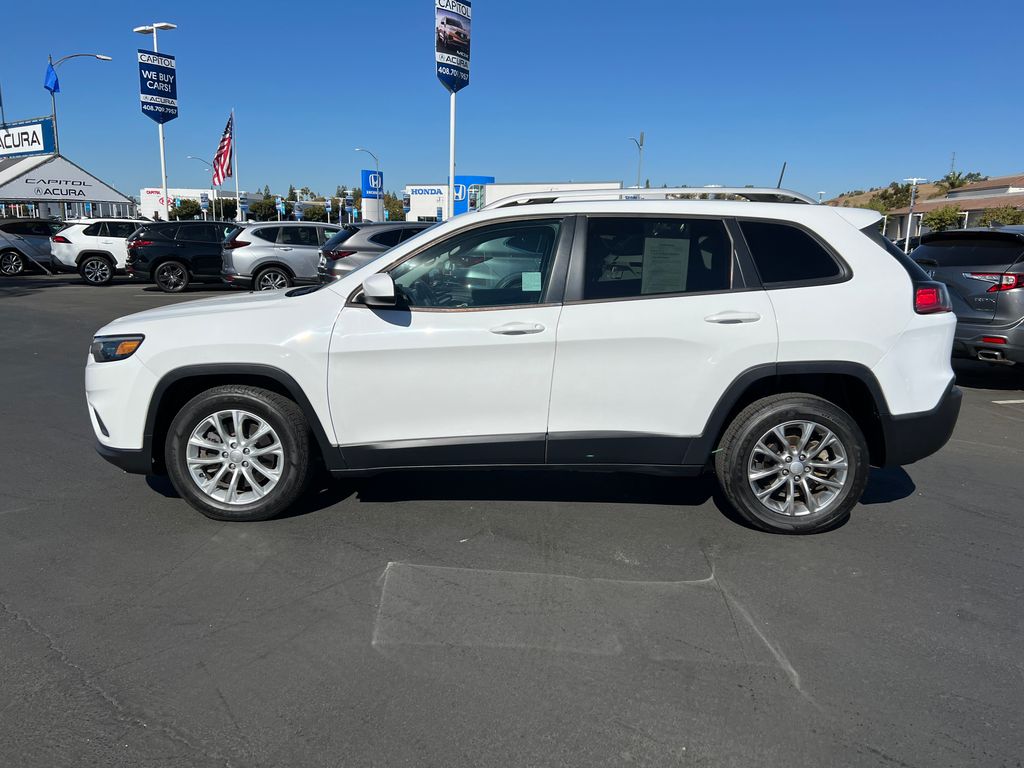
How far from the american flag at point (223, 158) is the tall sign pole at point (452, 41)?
11117mm

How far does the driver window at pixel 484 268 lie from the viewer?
4023mm

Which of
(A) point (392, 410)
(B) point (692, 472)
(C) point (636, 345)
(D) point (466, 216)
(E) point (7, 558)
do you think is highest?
(D) point (466, 216)

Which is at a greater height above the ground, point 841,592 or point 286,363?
point 286,363

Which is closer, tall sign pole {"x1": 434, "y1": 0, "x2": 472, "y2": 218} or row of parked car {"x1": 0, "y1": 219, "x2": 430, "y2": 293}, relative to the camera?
row of parked car {"x1": 0, "y1": 219, "x2": 430, "y2": 293}

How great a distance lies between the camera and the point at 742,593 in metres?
3.50

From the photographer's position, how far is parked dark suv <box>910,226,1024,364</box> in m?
7.52

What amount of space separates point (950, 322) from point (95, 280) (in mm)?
20733

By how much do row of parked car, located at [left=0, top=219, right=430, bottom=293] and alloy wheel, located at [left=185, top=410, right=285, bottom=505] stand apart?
8.41m

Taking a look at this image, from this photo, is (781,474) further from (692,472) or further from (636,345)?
(636,345)

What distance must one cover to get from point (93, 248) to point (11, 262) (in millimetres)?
4684

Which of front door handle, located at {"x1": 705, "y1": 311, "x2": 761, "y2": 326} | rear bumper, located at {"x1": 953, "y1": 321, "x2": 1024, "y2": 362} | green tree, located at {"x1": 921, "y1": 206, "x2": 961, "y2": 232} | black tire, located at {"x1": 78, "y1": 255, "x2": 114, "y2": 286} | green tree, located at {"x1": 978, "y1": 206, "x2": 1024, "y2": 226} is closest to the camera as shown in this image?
front door handle, located at {"x1": 705, "y1": 311, "x2": 761, "y2": 326}

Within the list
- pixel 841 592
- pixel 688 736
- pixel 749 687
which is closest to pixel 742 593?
pixel 841 592

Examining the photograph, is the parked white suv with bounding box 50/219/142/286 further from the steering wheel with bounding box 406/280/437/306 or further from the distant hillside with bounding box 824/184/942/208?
the distant hillside with bounding box 824/184/942/208


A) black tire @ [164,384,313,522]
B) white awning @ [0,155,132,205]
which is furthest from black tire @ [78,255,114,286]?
white awning @ [0,155,132,205]
